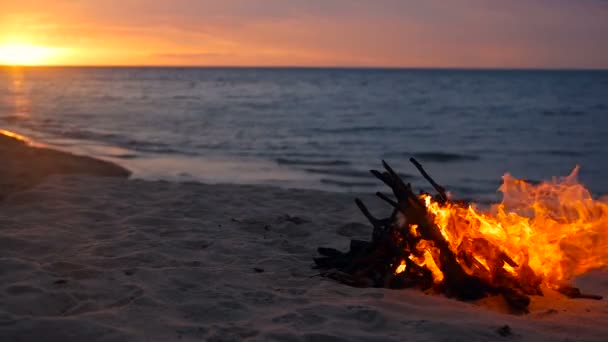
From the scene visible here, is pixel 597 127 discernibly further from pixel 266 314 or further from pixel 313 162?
pixel 266 314

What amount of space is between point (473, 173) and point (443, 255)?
1211 centimetres

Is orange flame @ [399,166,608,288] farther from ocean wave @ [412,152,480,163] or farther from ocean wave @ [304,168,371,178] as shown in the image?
ocean wave @ [412,152,480,163]

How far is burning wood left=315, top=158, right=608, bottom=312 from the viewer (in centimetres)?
502

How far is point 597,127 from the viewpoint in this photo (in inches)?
1217

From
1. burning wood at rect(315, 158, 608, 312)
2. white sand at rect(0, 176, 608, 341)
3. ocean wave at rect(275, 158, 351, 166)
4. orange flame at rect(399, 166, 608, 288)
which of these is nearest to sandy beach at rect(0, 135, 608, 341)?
white sand at rect(0, 176, 608, 341)

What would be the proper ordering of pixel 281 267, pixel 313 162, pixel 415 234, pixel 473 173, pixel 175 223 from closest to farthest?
pixel 415 234, pixel 281 267, pixel 175 223, pixel 473 173, pixel 313 162

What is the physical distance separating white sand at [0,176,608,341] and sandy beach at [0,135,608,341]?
1cm

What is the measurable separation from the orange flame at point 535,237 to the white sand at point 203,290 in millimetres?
340

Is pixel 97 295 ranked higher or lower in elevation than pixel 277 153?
lower

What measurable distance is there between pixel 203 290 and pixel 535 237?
2867 millimetres

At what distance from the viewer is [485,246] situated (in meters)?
5.05

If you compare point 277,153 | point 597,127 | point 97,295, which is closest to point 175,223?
point 97,295

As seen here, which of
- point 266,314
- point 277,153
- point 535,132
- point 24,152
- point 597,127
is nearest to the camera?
point 266,314

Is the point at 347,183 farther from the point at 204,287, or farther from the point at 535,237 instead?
the point at 204,287
